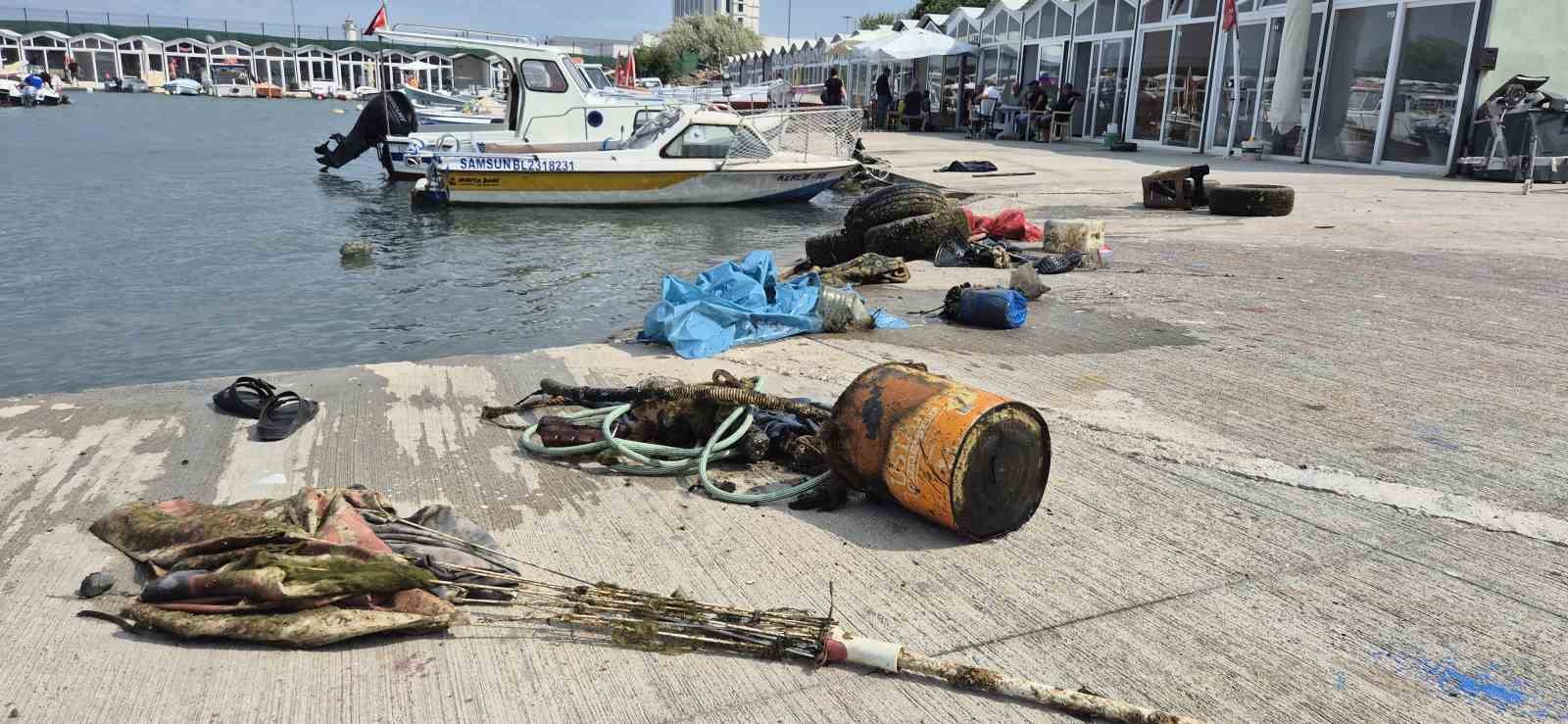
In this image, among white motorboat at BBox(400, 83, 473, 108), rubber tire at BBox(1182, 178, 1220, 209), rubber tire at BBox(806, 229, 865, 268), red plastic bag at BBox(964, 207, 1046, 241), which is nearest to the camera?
rubber tire at BBox(806, 229, 865, 268)

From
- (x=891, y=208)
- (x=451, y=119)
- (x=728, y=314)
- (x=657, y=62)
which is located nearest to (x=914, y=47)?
(x=451, y=119)

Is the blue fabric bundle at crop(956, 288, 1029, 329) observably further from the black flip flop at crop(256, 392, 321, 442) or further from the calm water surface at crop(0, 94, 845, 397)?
the black flip flop at crop(256, 392, 321, 442)

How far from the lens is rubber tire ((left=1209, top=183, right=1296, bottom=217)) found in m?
11.2

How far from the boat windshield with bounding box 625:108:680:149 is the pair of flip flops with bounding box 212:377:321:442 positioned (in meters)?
12.1

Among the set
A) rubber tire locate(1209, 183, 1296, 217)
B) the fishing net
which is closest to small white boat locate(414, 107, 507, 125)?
the fishing net

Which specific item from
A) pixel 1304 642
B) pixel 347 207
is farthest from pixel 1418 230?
pixel 347 207

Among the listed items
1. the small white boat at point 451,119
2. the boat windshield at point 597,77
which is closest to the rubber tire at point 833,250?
the boat windshield at point 597,77

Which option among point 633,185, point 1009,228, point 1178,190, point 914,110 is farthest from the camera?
point 914,110

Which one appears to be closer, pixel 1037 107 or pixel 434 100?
pixel 1037 107

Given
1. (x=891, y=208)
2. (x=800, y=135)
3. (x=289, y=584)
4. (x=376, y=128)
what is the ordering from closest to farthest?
(x=289, y=584) → (x=891, y=208) → (x=800, y=135) → (x=376, y=128)

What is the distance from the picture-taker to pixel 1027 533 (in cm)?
352

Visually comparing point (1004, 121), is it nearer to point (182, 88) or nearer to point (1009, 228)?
point (1009, 228)

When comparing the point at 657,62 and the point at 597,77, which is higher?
the point at 657,62

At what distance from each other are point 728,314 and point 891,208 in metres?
3.73
